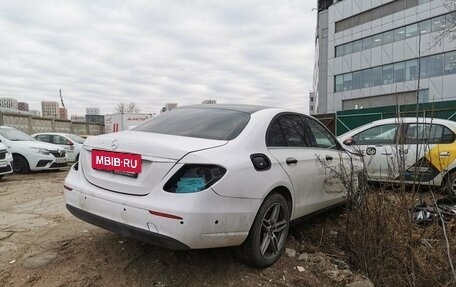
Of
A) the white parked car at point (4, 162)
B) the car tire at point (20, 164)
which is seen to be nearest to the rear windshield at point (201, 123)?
the white parked car at point (4, 162)

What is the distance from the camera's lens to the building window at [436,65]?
118 ft

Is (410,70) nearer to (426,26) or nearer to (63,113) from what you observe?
(426,26)

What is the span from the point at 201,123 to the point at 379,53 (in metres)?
43.2

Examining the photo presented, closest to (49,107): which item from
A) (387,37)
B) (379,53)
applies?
(379,53)

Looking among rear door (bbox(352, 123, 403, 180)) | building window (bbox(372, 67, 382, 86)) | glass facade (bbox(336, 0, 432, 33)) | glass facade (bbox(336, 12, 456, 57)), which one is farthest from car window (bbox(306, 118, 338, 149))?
building window (bbox(372, 67, 382, 86))

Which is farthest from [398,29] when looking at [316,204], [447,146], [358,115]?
[316,204]

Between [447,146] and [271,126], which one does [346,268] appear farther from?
Answer: [447,146]

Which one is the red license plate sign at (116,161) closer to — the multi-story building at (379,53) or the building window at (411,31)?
the multi-story building at (379,53)

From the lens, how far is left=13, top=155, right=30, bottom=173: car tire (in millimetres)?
10883

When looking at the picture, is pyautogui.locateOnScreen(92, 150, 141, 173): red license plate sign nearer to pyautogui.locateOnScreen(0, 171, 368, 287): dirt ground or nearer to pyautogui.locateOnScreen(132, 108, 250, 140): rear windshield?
pyautogui.locateOnScreen(132, 108, 250, 140): rear windshield

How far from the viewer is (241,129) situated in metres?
3.55

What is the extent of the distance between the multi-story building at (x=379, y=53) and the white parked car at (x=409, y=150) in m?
28.9

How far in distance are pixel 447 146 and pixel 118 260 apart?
587 centimetres

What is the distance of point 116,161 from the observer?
10.7 feet
